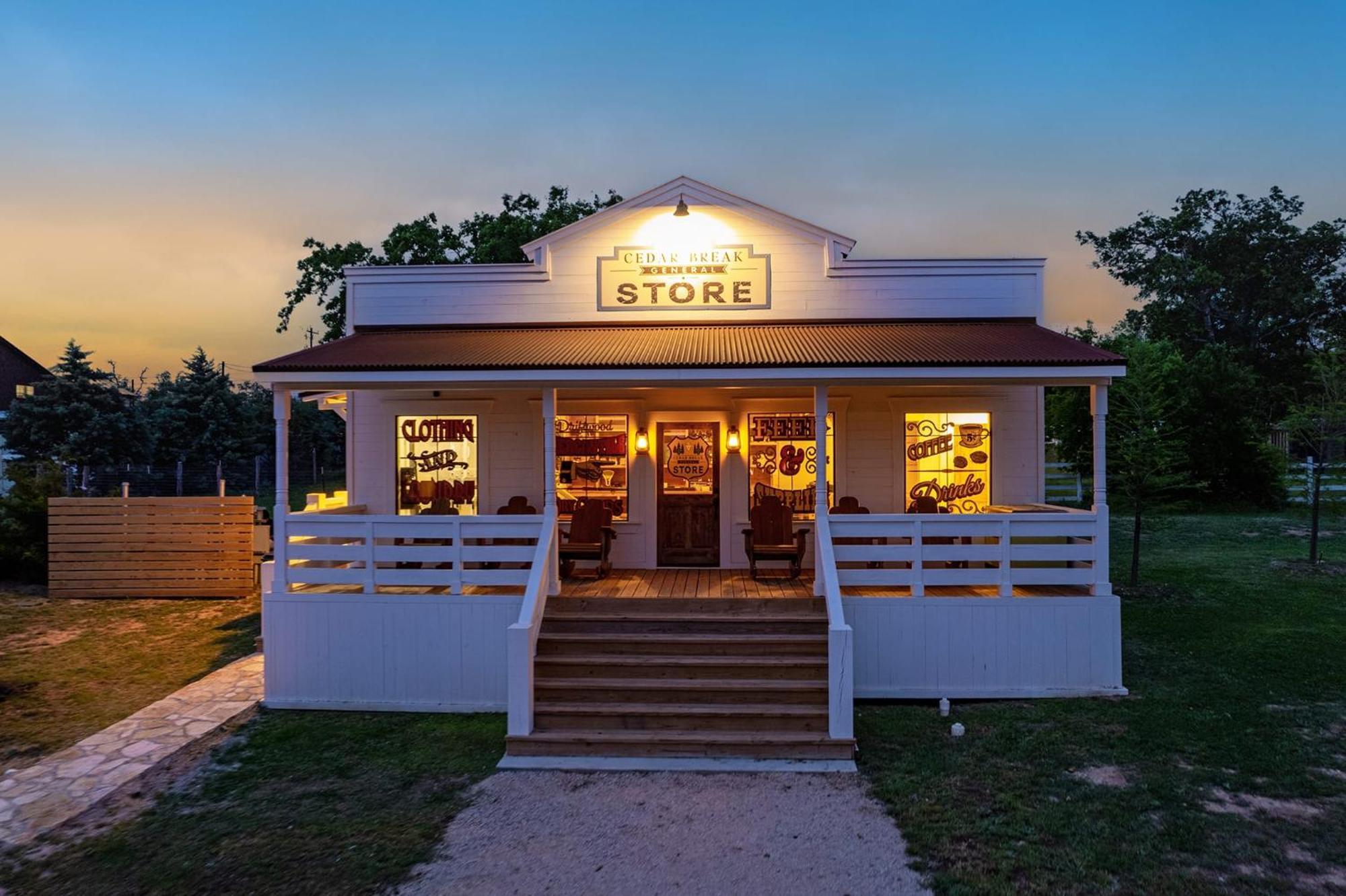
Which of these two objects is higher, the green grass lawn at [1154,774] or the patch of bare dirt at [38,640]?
the green grass lawn at [1154,774]

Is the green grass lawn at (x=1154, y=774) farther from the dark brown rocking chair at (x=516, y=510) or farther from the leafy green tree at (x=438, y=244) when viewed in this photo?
the leafy green tree at (x=438, y=244)

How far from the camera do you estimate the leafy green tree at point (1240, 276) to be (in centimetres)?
3538

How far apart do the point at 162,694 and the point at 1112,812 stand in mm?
8850

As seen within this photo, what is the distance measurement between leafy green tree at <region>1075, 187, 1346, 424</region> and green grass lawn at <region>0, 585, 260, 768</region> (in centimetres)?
4102

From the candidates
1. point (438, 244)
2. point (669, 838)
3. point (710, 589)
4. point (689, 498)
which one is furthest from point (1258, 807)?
point (438, 244)

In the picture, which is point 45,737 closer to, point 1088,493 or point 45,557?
point 45,557

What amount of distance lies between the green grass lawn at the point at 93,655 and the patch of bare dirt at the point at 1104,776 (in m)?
8.36

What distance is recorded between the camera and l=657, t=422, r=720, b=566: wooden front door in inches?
381

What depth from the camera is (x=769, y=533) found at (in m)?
8.77

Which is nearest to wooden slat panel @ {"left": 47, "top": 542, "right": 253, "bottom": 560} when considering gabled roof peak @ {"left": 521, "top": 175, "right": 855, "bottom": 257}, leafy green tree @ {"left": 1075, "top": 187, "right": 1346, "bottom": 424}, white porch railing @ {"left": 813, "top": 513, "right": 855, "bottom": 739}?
gabled roof peak @ {"left": 521, "top": 175, "right": 855, "bottom": 257}

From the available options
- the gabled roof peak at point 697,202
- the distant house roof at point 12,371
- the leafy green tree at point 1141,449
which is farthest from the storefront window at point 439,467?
the distant house roof at point 12,371

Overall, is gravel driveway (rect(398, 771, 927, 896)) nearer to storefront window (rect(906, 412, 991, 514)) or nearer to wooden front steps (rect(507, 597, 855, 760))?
wooden front steps (rect(507, 597, 855, 760))

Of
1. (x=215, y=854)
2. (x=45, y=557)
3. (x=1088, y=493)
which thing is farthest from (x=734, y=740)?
(x=1088, y=493)

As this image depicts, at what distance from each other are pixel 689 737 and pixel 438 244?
24.2m
